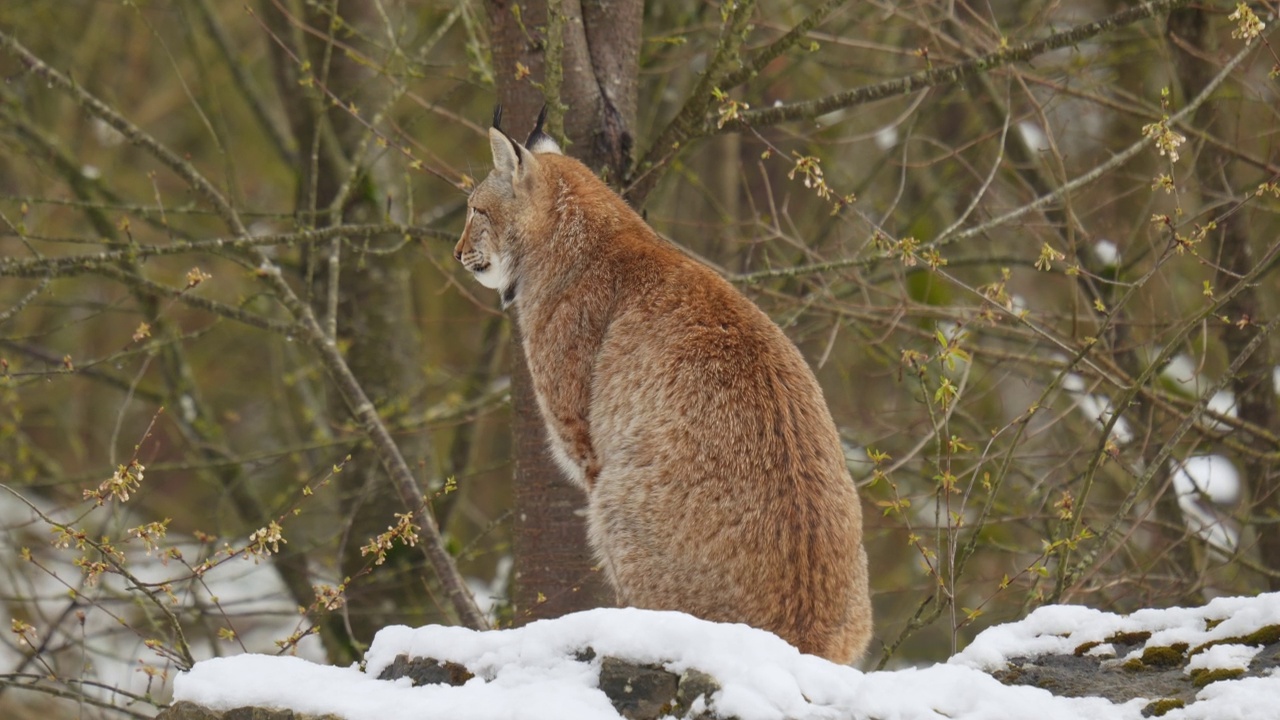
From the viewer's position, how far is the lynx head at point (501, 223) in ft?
20.3

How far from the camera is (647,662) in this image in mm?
3814

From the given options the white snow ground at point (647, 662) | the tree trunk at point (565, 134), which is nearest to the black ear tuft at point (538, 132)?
the tree trunk at point (565, 134)

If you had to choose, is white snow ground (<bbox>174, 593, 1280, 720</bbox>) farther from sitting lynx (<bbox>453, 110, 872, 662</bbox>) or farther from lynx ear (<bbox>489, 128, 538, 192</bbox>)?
lynx ear (<bbox>489, 128, 538, 192</bbox>)

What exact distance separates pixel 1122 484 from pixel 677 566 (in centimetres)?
465

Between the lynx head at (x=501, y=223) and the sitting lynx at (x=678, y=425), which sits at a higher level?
the lynx head at (x=501, y=223)

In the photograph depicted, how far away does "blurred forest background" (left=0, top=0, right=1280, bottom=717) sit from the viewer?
576cm

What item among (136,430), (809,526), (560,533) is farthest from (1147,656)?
(136,430)

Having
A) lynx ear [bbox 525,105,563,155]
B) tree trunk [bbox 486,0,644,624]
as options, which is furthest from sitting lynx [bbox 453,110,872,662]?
tree trunk [bbox 486,0,644,624]

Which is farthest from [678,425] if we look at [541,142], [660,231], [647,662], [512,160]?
[660,231]

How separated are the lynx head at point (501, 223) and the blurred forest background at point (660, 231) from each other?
0.32 metres

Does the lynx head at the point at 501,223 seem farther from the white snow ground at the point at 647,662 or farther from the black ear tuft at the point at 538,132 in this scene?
the white snow ground at the point at 647,662

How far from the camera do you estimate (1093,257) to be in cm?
793

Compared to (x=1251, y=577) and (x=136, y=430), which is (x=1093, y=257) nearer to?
(x=1251, y=577)

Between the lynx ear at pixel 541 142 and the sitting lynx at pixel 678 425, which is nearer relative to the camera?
the sitting lynx at pixel 678 425
